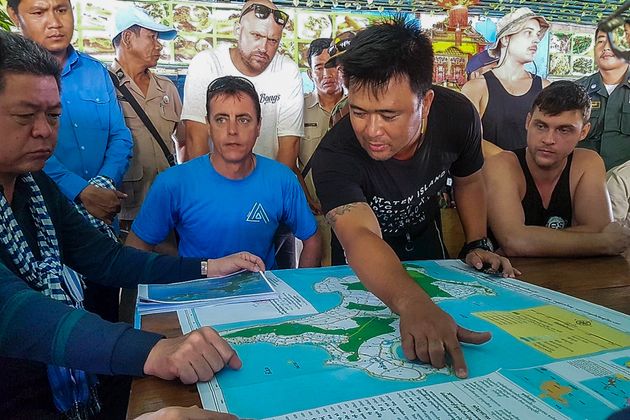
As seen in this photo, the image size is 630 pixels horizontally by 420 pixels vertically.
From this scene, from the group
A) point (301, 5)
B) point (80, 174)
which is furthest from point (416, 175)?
point (301, 5)

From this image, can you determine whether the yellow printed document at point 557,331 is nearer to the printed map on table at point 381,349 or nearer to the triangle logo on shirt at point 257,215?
the printed map on table at point 381,349

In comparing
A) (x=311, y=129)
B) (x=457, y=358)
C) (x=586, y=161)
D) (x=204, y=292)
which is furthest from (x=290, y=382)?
(x=311, y=129)

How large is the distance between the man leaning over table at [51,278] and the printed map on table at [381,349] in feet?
0.31

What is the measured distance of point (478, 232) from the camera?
5.42 ft

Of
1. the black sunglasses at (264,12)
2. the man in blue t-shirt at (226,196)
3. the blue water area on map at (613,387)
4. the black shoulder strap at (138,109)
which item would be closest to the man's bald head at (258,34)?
the black sunglasses at (264,12)

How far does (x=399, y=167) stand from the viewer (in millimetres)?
1530

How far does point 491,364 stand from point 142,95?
2.19m

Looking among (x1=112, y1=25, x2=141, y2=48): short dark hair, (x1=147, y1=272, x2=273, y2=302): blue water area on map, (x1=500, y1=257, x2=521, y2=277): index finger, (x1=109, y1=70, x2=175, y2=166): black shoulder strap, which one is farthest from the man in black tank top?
(x1=112, y1=25, x2=141, y2=48): short dark hair

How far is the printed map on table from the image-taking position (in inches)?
27.9

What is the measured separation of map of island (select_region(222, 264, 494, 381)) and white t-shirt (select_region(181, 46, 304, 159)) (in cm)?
141

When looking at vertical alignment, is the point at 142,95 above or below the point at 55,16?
below

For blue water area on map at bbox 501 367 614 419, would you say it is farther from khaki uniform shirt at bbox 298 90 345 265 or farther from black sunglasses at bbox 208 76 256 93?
khaki uniform shirt at bbox 298 90 345 265

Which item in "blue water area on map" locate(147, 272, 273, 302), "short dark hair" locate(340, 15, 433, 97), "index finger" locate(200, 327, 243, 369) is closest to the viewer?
"index finger" locate(200, 327, 243, 369)

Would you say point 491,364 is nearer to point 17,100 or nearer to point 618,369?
point 618,369
